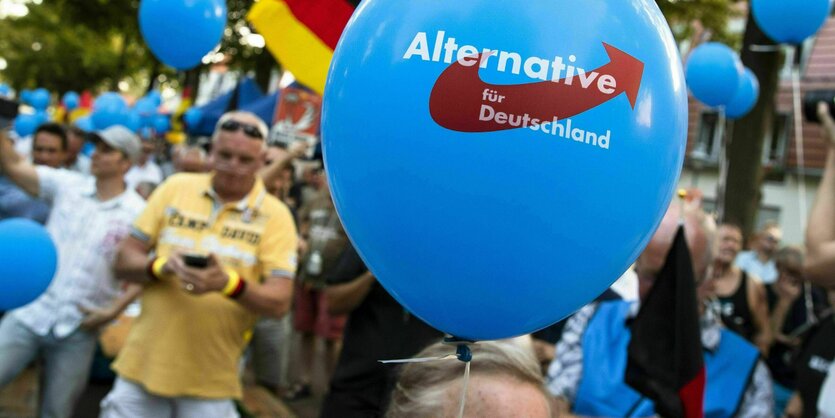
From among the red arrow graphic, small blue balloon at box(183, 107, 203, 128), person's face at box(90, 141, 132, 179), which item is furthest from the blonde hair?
small blue balloon at box(183, 107, 203, 128)

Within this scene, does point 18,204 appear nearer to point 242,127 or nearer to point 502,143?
point 242,127

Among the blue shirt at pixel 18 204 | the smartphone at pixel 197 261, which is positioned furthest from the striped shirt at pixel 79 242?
the smartphone at pixel 197 261

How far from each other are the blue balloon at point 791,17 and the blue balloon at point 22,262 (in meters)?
4.80

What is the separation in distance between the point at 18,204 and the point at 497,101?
4625mm

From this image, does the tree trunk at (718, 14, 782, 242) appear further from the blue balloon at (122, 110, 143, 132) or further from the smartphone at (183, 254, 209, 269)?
the smartphone at (183, 254, 209, 269)

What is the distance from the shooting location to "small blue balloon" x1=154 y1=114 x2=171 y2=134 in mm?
12188

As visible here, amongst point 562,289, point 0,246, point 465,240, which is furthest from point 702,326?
point 0,246

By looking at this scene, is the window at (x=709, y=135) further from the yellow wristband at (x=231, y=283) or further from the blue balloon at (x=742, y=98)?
the yellow wristband at (x=231, y=283)

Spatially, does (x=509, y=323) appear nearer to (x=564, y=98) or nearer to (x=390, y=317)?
(x=564, y=98)

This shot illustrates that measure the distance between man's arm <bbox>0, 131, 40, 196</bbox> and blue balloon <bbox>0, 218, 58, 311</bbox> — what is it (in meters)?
1.49

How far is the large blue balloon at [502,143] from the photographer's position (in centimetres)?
127

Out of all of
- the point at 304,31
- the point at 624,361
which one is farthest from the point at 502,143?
the point at 304,31

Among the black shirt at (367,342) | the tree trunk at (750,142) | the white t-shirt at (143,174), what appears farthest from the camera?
the tree trunk at (750,142)

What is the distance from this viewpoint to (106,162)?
180 inches
